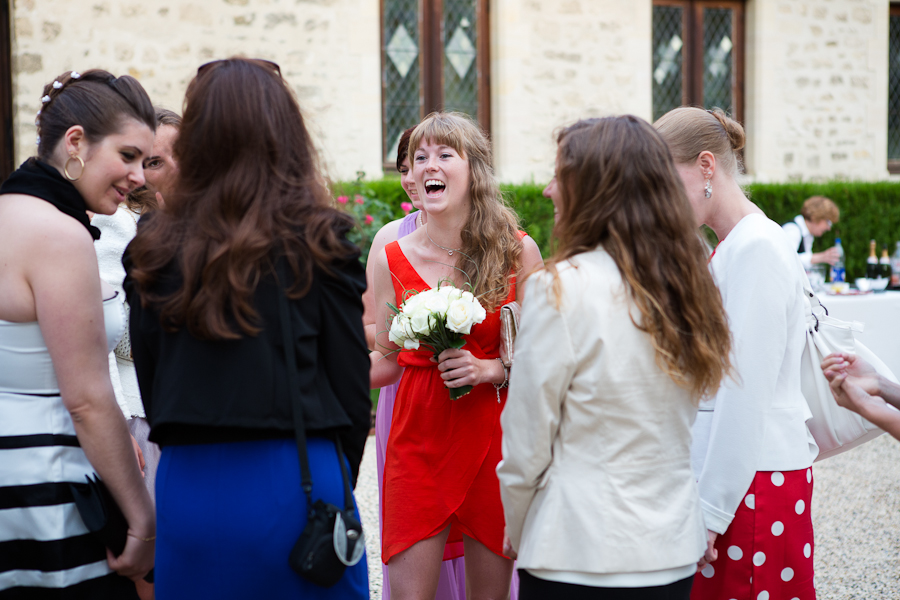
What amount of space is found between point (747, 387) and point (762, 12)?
11.1 meters

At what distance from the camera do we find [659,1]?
11391 millimetres

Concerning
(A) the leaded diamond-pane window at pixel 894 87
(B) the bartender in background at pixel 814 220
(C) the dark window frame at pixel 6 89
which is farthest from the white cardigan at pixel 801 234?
(C) the dark window frame at pixel 6 89

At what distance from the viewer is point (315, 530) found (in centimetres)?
165

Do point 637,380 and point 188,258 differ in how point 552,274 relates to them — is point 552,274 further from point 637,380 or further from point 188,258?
point 188,258

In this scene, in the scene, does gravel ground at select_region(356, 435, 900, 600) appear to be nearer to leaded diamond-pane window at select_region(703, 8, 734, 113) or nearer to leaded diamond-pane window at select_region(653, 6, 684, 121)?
leaded diamond-pane window at select_region(653, 6, 684, 121)

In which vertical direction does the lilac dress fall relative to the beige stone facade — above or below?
below

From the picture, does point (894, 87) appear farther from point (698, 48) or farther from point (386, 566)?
point (386, 566)

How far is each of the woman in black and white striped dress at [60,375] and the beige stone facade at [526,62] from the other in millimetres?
4961

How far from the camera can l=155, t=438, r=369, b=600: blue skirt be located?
1681 millimetres

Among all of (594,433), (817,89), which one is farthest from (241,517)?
(817,89)

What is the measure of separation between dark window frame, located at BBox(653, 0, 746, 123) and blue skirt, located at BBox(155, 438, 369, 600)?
1100 centimetres

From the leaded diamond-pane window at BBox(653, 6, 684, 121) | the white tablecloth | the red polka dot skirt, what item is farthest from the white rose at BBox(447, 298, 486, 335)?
the leaded diamond-pane window at BBox(653, 6, 684, 121)

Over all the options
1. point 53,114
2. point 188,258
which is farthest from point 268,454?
point 53,114

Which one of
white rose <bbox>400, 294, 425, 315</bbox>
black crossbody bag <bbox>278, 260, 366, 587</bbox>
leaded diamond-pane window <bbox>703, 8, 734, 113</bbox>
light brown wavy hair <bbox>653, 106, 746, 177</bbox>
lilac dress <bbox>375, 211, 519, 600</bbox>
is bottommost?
lilac dress <bbox>375, 211, 519, 600</bbox>
